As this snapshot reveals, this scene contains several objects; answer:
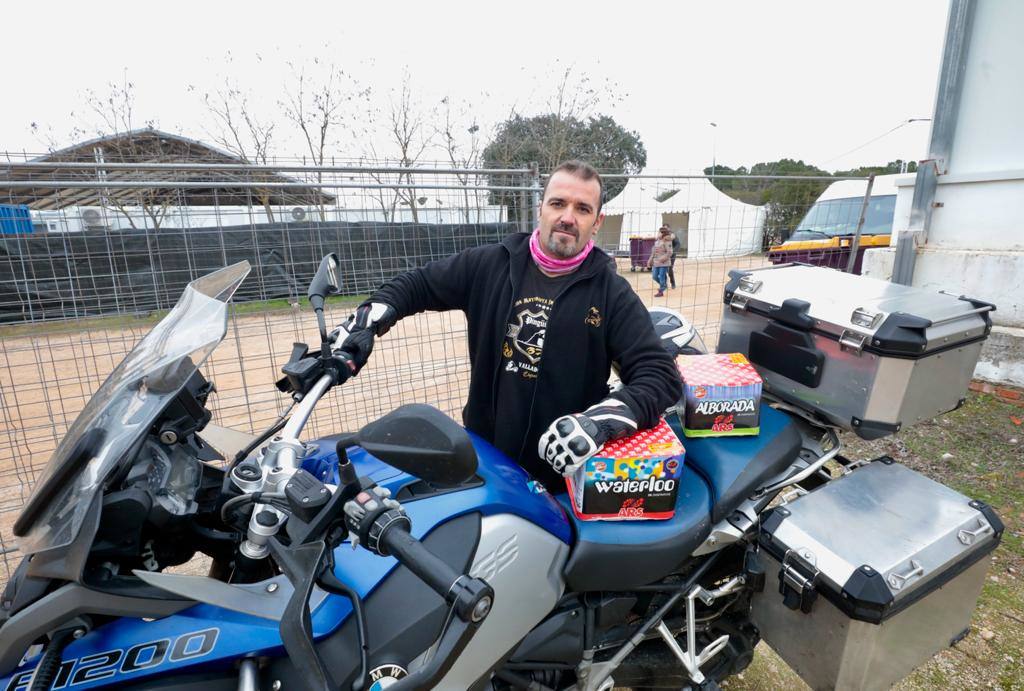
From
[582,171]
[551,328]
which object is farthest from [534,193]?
[551,328]

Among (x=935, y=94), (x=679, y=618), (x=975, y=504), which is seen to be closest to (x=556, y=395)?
(x=679, y=618)

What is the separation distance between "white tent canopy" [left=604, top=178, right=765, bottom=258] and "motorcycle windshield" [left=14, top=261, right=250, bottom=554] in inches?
131

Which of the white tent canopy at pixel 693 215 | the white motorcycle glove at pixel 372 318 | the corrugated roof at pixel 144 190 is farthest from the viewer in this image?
the white tent canopy at pixel 693 215

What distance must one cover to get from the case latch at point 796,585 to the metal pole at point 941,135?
468cm

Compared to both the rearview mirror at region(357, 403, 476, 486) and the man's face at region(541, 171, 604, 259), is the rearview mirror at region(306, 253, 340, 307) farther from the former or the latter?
the man's face at region(541, 171, 604, 259)

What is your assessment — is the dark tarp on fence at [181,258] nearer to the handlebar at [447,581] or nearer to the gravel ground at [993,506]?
the handlebar at [447,581]

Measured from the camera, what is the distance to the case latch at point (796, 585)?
1537mm

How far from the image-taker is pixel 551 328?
6.34 ft

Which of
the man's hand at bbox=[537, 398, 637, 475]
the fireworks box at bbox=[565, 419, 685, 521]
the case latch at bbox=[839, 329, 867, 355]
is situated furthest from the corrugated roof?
the case latch at bbox=[839, 329, 867, 355]

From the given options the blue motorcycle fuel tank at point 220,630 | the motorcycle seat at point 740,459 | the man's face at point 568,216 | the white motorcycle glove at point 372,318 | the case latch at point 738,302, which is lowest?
the motorcycle seat at point 740,459

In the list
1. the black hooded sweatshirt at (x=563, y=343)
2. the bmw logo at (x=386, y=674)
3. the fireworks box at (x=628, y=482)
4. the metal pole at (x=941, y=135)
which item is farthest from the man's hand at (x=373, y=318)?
the metal pole at (x=941, y=135)

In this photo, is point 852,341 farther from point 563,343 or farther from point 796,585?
point 563,343

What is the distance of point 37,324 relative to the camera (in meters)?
3.78

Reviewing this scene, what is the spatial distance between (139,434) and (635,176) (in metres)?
3.70
